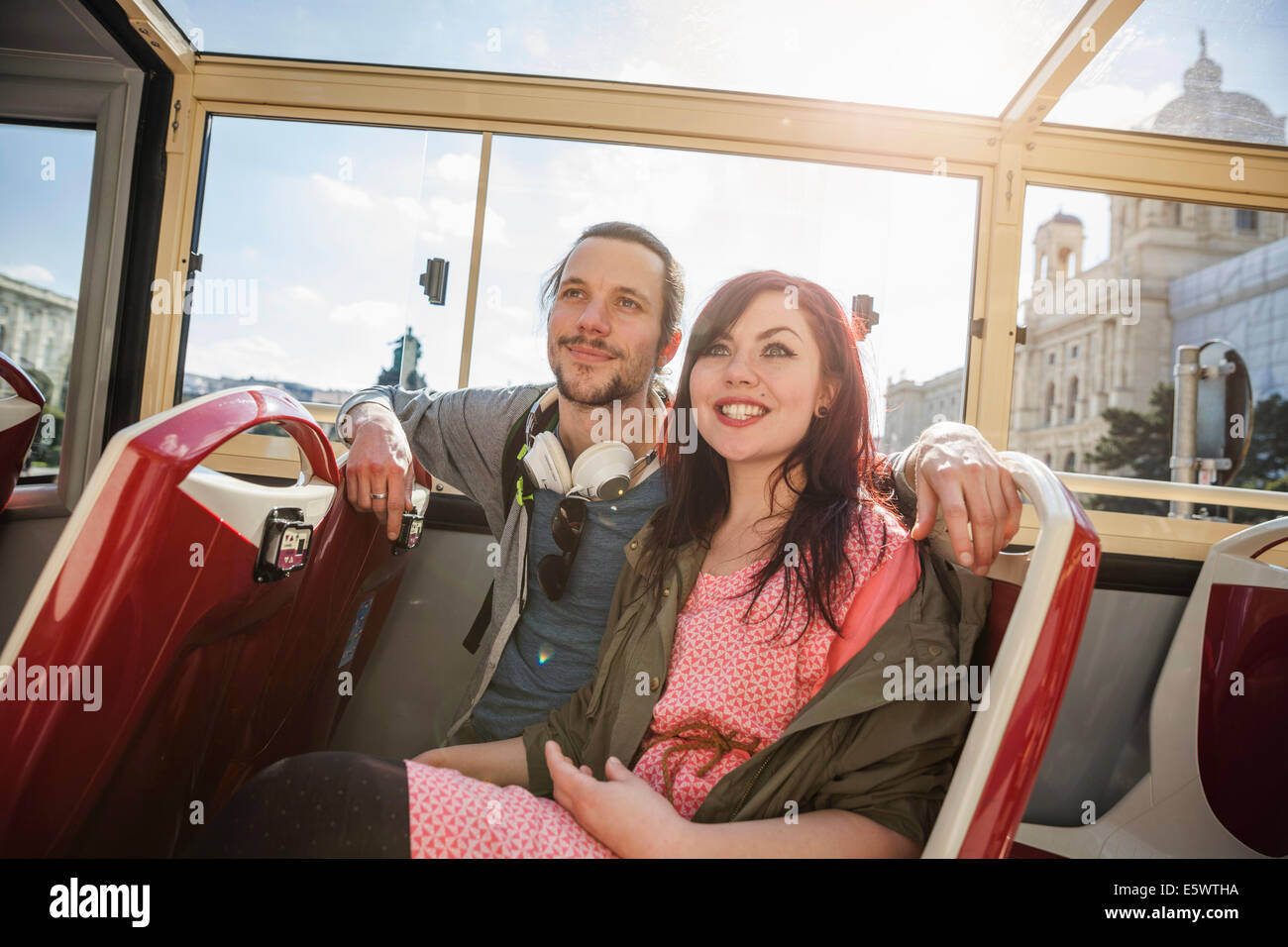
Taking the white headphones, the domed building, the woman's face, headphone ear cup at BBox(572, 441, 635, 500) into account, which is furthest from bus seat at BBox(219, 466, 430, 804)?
the domed building

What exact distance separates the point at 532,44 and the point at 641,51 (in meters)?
0.36

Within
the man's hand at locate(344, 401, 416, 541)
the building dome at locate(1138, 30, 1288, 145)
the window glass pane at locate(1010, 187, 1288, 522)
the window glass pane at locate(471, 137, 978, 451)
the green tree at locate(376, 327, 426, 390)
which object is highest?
Answer: the window glass pane at locate(1010, 187, 1288, 522)

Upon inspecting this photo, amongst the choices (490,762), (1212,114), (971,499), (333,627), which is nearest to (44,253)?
(333,627)

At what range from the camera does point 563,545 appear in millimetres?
1761

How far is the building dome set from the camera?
7.55 feet

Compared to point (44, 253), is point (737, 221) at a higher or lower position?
higher

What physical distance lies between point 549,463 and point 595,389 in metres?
0.28

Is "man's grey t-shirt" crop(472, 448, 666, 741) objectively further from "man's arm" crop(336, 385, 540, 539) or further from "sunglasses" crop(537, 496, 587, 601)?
"man's arm" crop(336, 385, 540, 539)

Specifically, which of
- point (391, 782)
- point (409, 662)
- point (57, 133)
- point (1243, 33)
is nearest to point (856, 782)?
point (391, 782)

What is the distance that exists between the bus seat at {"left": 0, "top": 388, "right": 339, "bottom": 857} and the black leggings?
0.20 m

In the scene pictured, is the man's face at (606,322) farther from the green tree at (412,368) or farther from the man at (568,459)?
the green tree at (412,368)

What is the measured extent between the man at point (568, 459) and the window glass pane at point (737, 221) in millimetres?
447

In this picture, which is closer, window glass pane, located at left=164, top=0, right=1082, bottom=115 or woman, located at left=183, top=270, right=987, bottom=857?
woman, located at left=183, top=270, right=987, bottom=857

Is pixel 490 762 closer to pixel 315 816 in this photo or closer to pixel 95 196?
pixel 315 816
